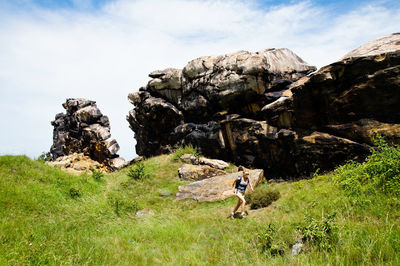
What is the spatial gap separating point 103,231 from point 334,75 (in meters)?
14.9

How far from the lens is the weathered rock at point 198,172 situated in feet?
59.8

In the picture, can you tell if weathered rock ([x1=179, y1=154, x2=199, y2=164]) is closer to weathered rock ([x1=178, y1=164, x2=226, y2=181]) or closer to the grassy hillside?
weathered rock ([x1=178, y1=164, x2=226, y2=181])

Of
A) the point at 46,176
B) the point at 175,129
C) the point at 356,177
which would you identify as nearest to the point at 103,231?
the point at 46,176

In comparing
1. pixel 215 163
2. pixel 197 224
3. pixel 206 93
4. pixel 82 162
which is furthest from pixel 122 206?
pixel 82 162

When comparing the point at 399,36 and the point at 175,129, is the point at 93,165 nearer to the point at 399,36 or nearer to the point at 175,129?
the point at 175,129

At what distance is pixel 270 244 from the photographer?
6863 millimetres

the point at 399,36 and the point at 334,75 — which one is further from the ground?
the point at 399,36

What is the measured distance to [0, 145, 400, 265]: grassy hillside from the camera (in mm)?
5613

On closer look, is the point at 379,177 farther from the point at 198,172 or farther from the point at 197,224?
the point at 198,172

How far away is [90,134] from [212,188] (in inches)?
1046

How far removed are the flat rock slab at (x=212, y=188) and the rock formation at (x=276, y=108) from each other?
103 inches

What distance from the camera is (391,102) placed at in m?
12.4

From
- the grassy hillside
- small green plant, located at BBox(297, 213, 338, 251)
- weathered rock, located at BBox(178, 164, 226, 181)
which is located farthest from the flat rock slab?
small green plant, located at BBox(297, 213, 338, 251)

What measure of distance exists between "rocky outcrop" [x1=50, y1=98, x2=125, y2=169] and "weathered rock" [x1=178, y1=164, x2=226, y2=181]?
16.9 meters
